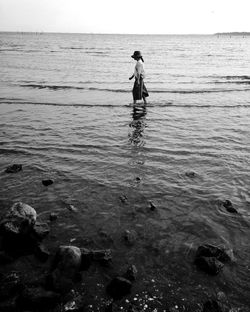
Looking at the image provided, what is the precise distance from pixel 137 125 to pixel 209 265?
Result: 9.48 m

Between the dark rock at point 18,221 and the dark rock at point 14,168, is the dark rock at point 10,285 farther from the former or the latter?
the dark rock at point 14,168

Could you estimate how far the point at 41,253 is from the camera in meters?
5.30

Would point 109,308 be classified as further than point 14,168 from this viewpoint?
No

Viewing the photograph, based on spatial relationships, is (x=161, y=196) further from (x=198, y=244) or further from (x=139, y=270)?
(x=139, y=270)

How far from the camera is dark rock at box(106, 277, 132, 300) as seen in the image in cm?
453

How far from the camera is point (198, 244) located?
5.77m

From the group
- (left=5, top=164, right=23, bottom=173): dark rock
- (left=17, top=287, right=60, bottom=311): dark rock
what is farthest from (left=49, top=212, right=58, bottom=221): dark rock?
(left=5, top=164, right=23, bottom=173): dark rock

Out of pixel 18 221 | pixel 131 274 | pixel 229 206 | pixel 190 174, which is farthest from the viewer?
pixel 190 174

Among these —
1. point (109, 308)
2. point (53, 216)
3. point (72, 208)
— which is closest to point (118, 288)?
point (109, 308)

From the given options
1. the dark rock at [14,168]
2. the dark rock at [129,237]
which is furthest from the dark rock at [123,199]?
the dark rock at [14,168]

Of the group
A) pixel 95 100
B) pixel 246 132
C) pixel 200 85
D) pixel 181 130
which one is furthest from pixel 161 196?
pixel 200 85

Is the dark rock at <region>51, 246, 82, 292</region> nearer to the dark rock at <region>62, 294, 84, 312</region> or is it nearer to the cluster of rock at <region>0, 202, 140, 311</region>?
the cluster of rock at <region>0, 202, 140, 311</region>

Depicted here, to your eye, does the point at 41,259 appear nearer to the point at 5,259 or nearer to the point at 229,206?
the point at 5,259

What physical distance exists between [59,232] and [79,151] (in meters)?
4.89
